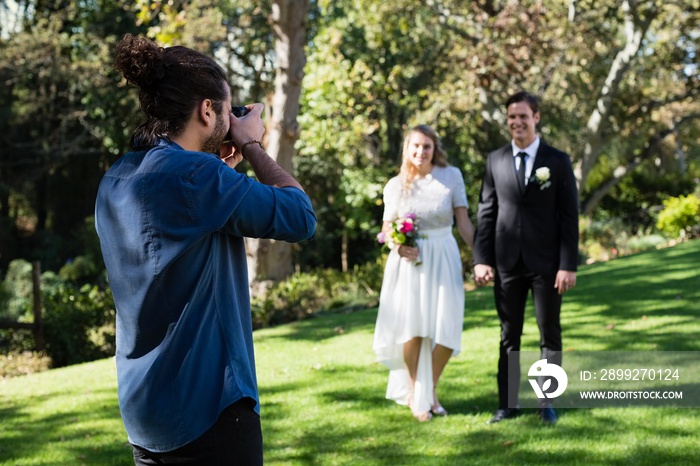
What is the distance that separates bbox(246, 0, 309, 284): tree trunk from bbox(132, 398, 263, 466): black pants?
11508 mm

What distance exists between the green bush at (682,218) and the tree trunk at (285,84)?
36.5ft

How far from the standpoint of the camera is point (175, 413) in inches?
85.5

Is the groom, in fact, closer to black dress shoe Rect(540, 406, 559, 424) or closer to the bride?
black dress shoe Rect(540, 406, 559, 424)

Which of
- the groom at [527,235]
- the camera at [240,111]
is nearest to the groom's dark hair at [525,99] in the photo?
the groom at [527,235]

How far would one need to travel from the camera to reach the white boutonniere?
5555 millimetres

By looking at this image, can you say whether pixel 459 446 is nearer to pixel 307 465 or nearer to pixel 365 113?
pixel 307 465

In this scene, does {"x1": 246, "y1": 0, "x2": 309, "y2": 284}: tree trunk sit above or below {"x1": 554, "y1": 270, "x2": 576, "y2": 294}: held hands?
above

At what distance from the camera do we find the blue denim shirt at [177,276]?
84.0 inches

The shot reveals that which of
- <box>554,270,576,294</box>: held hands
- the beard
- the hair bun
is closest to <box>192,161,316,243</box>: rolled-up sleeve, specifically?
the beard

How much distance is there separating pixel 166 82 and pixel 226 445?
3.40 ft

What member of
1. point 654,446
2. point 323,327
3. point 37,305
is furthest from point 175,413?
point 37,305

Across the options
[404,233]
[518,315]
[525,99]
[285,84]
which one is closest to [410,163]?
[404,233]

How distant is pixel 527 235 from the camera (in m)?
5.65

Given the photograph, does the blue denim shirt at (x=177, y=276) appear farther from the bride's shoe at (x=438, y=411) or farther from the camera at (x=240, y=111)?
the bride's shoe at (x=438, y=411)
